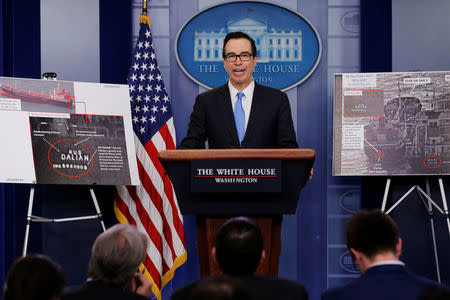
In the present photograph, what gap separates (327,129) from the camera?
420cm

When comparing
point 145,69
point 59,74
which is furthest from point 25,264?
point 59,74

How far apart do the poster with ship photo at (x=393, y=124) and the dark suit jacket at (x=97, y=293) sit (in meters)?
2.47

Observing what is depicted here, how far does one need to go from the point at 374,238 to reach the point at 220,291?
78 cm

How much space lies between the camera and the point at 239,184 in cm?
197

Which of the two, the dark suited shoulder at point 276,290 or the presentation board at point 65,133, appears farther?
the presentation board at point 65,133

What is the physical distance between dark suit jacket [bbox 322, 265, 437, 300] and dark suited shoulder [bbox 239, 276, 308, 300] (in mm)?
112

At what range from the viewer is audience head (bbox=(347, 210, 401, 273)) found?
1.66 metres

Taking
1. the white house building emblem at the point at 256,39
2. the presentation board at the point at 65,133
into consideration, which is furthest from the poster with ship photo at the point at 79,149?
the white house building emblem at the point at 256,39

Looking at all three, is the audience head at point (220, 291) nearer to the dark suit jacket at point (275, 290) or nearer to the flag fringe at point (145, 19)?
the dark suit jacket at point (275, 290)

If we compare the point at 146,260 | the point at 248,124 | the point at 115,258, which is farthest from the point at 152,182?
the point at 115,258

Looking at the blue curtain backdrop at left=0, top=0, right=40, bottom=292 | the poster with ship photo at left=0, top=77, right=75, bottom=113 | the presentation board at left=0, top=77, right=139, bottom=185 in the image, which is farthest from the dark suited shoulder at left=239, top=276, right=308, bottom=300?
the blue curtain backdrop at left=0, top=0, right=40, bottom=292

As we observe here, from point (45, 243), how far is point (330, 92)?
8.75 feet

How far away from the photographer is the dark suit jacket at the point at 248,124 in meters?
2.59

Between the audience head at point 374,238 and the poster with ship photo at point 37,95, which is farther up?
the poster with ship photo at point 37,95
